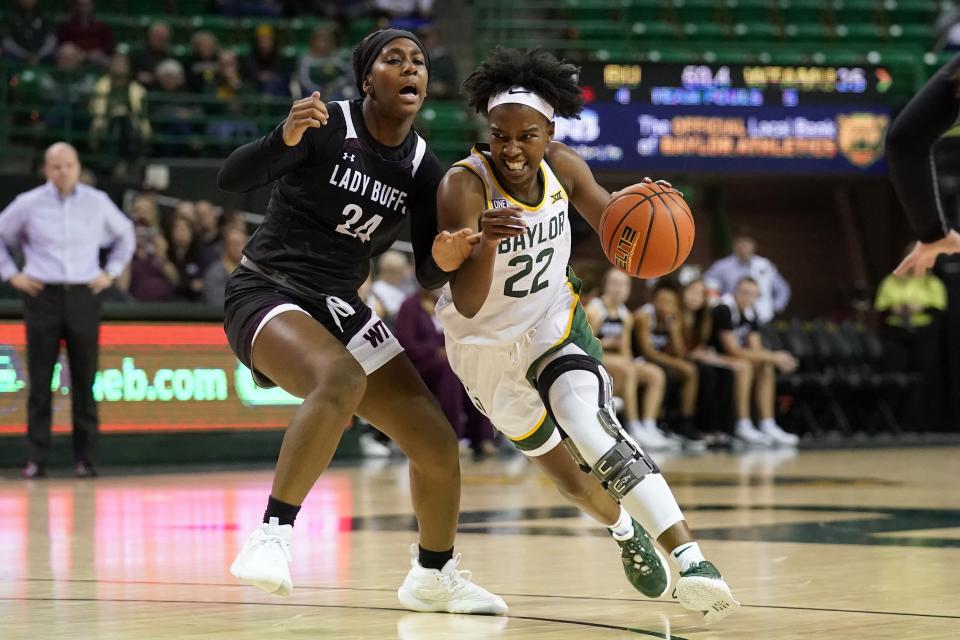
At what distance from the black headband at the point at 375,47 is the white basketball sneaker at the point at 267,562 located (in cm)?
157

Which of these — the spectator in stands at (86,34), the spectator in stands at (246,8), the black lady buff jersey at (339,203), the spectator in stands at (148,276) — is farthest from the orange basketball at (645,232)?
the spectator in stands at (246,8)

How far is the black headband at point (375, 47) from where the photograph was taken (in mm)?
4926

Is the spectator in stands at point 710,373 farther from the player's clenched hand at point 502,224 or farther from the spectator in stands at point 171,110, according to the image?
the player's clenched hand at point 502,224

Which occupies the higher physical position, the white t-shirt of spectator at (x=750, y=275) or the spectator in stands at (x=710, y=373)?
the white t-shirt of spectator at (x=750, y=275)

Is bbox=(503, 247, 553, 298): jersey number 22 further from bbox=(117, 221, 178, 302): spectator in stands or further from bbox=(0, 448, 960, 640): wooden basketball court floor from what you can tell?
bbox=(117, 221, 178, 302): spectator in stands

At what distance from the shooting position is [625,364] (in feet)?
46.1

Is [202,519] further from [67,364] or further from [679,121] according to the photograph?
[679,121]

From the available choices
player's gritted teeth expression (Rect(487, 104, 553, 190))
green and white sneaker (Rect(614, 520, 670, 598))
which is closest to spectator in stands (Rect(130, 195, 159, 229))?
player's gritted teeth expression (Rect(487, 104, 553, 190))

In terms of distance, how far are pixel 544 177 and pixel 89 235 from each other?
21.2 feet

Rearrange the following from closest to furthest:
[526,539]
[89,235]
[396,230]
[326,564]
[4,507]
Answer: [396,230], [326,564], [526,539], [4,507], [89,235]

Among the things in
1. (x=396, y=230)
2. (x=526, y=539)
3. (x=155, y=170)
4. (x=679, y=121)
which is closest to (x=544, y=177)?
(x=396, y=230)

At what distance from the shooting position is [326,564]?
19.5 ft

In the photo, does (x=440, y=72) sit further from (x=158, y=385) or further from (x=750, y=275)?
(x=158, y=385)

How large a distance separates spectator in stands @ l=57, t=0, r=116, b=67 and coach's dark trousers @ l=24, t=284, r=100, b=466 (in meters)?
6.17
